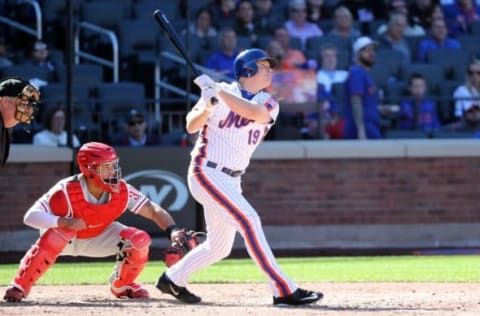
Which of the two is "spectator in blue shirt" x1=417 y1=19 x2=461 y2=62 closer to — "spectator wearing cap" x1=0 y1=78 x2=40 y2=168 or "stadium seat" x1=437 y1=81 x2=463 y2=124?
"stadium seat" x1=437 y1=81 x2=463 y2=124

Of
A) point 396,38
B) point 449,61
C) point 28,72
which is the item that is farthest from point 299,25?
point 28,72

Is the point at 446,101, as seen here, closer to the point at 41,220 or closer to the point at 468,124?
the point at 468,124

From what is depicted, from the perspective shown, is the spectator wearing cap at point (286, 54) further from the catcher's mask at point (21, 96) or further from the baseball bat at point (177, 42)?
the catcher's mask at point (21, 96)

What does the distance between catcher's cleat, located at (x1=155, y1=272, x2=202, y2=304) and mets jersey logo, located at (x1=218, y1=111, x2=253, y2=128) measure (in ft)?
3.64

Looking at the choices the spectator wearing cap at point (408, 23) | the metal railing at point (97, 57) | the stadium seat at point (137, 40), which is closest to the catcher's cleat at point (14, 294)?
the metal railing at point (97, 57)

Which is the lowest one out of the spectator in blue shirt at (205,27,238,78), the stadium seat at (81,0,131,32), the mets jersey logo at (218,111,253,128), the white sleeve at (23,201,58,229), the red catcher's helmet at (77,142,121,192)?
the white sleeve at (23,201,58,229)

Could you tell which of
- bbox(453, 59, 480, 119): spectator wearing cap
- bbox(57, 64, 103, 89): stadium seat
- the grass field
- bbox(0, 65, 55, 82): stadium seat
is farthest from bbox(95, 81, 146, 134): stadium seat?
bbox(453, 59, 480, 119): spectator wearing cap

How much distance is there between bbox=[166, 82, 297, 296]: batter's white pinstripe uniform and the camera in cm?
798

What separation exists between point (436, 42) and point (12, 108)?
9.64 m

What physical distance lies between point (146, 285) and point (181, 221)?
4.17 metres

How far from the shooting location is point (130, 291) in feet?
28.4

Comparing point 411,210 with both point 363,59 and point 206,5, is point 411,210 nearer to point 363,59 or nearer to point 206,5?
point 363,59

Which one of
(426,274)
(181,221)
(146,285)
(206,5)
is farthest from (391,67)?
(146,285)

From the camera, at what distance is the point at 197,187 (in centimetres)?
817
